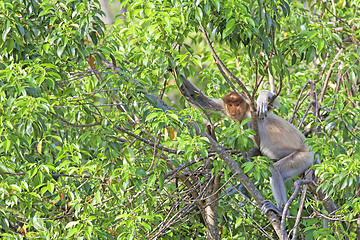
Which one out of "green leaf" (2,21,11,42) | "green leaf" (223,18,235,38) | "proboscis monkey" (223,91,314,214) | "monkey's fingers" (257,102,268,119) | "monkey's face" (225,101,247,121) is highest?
"green leaf" (2,21,11,42)

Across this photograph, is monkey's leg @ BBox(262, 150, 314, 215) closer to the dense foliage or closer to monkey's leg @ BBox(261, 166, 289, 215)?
monkey's leg @ BBox(261, 166, 289, 215)

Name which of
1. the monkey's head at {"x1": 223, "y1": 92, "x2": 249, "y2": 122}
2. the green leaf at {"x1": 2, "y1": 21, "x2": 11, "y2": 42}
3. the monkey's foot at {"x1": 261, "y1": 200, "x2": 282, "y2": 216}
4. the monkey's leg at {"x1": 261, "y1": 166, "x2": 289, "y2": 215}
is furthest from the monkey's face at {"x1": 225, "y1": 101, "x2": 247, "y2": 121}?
the green leaf at {"x1": 2, "y1": 21, "x2": 11, "y2": 42}

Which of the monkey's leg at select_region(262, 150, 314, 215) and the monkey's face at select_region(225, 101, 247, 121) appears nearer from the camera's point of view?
the monkey's face at select_region(225, 101, 247, 121)

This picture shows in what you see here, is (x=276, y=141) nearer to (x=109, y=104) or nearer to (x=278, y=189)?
(x=278, y=189)

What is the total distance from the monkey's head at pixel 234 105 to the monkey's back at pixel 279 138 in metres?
0.58

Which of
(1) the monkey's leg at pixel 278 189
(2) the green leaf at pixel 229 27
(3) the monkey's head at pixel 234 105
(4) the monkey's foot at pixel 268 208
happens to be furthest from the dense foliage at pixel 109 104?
(1) the monkey's leg at pixel 278 189

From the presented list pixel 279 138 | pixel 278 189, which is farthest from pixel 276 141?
pixel 278 189

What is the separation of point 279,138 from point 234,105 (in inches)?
30.7

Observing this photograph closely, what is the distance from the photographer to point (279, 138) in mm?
5285

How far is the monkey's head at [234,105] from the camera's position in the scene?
479 cm

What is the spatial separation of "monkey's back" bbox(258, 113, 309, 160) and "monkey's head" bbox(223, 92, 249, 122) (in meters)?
0.58

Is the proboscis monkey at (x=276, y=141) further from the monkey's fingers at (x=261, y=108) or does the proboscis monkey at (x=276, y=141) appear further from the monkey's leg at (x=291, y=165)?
the monkey's fingers at (x=261, y=108)

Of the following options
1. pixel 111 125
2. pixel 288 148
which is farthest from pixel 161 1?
pixel 288 148

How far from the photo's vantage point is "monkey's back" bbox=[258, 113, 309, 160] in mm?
5234
